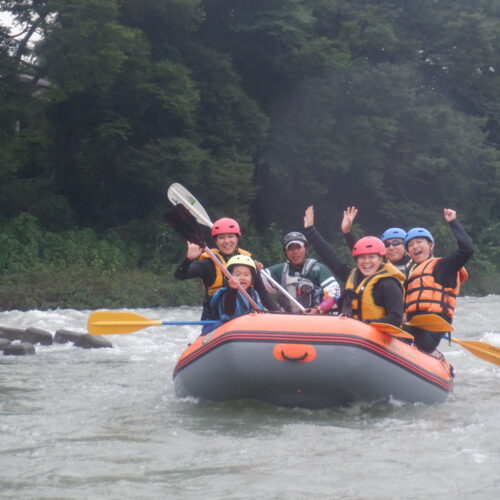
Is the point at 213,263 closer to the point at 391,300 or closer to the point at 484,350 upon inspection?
the point at 391,300

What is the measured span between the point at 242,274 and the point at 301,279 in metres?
0.74

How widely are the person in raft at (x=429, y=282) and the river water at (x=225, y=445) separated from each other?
0.59 metres

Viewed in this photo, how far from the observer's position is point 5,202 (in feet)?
60.2

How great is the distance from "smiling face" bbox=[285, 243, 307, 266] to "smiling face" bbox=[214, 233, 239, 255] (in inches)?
17.1

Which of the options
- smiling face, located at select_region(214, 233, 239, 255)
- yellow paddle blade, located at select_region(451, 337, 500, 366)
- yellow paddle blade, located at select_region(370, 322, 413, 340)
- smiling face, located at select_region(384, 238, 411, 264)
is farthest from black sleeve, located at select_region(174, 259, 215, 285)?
yellow paddle blade, located at select_region(451, 337, 500, 366)

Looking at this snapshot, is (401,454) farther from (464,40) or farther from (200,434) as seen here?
(464,40)

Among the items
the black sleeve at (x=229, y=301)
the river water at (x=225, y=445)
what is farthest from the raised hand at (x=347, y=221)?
the river water at (x=225, y=445)

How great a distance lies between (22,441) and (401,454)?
2053 millimetres

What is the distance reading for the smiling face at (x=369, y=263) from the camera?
20.5ft

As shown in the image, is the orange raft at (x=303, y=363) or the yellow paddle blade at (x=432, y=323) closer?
the orange raft at (x=303, y=363)

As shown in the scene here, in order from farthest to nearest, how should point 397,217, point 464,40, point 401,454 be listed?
→ point 464,40 → point 397,217 → point 401,454

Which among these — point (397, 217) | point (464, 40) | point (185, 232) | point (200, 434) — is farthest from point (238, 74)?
point (200, 434)

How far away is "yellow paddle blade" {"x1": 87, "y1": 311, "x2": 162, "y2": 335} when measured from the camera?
6750 mm

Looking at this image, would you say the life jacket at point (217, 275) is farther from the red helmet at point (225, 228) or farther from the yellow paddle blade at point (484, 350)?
the yellow paddle blade at point (484, 350)
